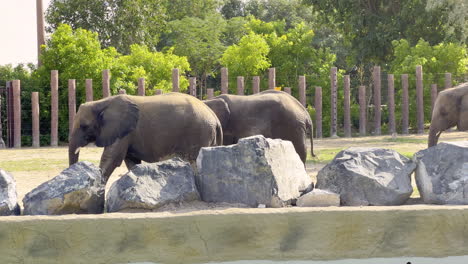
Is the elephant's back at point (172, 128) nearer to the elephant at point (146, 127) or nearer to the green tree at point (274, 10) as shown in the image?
the elephant at point (146, 127)

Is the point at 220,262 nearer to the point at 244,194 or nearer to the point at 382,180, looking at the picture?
the point at 244,194

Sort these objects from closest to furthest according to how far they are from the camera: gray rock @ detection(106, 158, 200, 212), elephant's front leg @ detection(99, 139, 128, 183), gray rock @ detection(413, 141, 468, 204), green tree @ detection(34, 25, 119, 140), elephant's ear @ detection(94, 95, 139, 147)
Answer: gray rock @ detection(106, 158, 200, 212) → gray rock @ detection(413, 141, 468, 204) → elephant's front leg @ detection(99, 139, 128, 183) → elephant's ear @ detection(94, 95, 139, 147) → green tree @ detection(34, 25, 119, 140)

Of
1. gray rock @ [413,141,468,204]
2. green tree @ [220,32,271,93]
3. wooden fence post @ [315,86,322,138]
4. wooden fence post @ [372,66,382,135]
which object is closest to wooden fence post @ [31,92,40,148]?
green tree @ [220,32,271,93]

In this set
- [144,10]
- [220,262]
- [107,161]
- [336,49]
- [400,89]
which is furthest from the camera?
[336,49]

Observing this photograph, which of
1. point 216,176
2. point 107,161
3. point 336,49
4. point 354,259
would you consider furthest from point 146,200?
point 336,49

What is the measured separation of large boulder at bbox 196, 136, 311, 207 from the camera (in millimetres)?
5992

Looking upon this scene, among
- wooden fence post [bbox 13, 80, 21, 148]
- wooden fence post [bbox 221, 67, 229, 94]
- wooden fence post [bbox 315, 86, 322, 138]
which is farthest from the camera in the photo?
wooden fence post [bbox 315, 86, 322, 138]

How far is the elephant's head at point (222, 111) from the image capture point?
979cm

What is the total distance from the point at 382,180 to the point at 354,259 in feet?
3.23

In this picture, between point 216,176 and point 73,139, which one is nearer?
point 216,176

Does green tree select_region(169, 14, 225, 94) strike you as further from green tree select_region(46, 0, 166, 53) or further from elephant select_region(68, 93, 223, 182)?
elephant select_region(68, 93, 223, 182)

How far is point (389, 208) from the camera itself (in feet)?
18.3

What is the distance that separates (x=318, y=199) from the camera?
20.0 ft

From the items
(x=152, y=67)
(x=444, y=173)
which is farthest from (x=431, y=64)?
(x=444, y=173)
